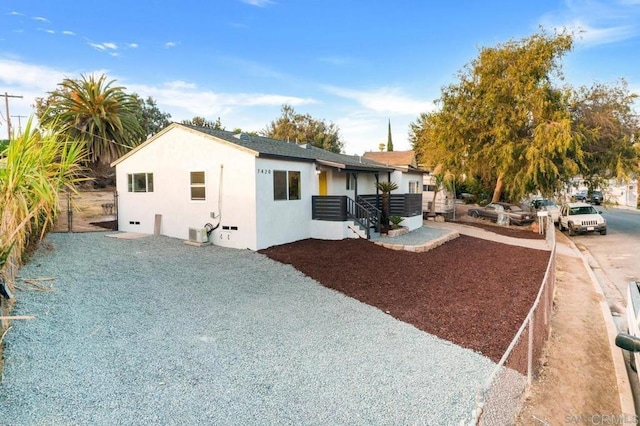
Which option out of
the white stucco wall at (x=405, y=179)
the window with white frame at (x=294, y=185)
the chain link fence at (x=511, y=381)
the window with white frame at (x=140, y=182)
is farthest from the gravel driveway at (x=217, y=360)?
the white stucco wall at (x=405, y=179)

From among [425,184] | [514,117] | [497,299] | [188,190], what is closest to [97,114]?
[188,190]

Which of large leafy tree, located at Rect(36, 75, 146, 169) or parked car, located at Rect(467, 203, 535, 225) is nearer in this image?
parked car, located at Rect(467, 203, 535, 225)

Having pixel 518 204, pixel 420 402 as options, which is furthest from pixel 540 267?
pixel 518 204

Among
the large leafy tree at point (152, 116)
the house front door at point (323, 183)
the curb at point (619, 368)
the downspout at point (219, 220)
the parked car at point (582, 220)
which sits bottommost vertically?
the curb at point (619, 368)

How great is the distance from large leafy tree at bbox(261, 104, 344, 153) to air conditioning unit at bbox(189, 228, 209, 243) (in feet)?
117

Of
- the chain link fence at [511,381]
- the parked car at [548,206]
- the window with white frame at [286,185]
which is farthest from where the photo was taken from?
the parked car at [548,206]

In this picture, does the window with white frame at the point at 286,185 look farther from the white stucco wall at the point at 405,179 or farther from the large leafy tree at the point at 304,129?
the large leafy tree at the point at 304,129

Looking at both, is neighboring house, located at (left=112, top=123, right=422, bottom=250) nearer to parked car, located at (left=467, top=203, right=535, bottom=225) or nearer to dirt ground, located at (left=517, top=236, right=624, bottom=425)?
dirt ground, located at (left=517, top=236, right=624, bottom=425)

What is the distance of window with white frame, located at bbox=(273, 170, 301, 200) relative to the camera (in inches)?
485

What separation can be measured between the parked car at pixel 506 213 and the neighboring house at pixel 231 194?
29.1 feet

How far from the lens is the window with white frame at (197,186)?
41.2ft

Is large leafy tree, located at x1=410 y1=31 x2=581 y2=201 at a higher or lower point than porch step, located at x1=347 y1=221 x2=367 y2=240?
higher

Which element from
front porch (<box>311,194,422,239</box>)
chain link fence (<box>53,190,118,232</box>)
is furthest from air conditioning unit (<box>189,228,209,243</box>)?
front porch (<box>311,194,422,239</box>)

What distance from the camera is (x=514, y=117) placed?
19.0m
